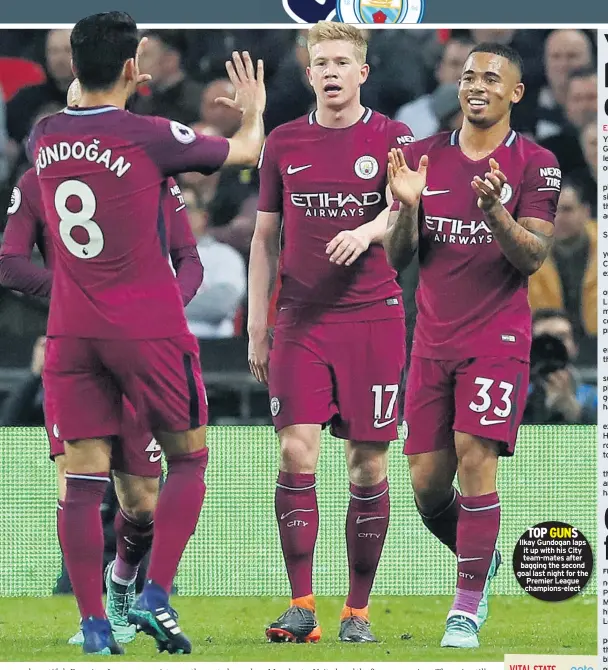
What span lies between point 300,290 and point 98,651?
69.8 inches

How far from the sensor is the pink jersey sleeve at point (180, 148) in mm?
5539

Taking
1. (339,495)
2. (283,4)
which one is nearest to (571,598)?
(339,495)

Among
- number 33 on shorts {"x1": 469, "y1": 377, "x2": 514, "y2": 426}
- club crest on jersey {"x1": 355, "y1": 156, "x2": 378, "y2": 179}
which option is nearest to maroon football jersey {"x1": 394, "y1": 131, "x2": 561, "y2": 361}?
number 33 on shorts {"x1": 469, "y1": 377, "x2": 514, "y2": 426}

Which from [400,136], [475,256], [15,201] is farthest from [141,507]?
[400,136]

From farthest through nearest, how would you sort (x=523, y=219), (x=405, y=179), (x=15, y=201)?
(x=15, y=201)
(x=523, y=219)
(x=405, y=179)

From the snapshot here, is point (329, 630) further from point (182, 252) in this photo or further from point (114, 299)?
point (114, 299)

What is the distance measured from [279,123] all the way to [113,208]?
197 cm

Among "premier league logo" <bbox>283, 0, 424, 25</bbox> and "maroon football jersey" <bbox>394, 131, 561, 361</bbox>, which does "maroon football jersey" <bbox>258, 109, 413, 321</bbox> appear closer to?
"maroon football jersey" <bbox>394, 131, 561, 361</bbox>

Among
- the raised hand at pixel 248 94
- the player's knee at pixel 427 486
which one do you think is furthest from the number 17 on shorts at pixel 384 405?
the raised hand at pixel 248 94

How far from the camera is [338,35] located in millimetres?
6367

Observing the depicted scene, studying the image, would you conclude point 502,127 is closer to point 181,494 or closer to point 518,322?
point 518,322

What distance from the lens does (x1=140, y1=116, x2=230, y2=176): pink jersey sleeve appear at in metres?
5.54

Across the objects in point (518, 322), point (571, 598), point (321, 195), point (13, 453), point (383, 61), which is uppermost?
point (383, 61)

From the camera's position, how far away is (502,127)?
20.9 feet
